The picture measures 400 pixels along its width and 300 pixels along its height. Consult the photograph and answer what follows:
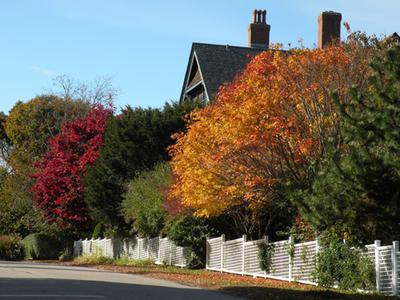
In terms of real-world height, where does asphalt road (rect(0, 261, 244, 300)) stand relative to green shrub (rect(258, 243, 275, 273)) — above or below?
below

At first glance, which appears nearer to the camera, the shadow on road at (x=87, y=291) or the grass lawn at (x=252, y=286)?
the shadow on road at (x=87, y=291)

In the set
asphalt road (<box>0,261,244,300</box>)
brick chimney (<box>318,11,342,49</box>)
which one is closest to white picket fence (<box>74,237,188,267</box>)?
asphalt road (<box>0,261,244,300</box>)

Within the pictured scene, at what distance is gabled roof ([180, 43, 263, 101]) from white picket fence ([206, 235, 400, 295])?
13.7m

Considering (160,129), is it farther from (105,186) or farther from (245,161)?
(245,161)

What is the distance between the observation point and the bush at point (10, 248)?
5334 centimetres

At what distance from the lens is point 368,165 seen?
18.0 metres

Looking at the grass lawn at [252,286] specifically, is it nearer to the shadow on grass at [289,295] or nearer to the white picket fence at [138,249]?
the shadow on grass at [289,295]

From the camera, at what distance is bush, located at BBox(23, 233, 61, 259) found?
54.4m

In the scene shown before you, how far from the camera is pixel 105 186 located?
4081cm

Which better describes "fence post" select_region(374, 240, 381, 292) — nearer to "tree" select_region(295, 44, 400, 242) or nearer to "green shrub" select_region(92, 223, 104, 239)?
"tree" select_region(295, 44, 400, 242)

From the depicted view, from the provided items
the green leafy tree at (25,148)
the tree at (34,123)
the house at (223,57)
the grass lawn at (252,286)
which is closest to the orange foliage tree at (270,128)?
the grass lawn at (252,286)

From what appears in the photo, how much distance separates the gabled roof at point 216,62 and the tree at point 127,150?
3017mm

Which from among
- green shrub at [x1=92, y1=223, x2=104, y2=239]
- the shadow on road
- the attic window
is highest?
the attic window

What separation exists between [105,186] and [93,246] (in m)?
8.51
